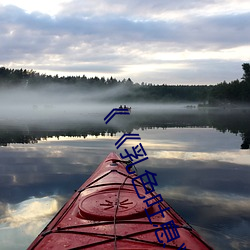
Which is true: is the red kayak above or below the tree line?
below

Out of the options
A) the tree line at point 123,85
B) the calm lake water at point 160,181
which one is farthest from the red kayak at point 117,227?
the tree line at point 123,85

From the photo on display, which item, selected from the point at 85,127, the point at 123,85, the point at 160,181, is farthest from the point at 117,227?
the point at 123,85

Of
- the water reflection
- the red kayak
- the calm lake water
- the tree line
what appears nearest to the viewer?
the red kayak

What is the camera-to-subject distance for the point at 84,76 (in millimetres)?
192500

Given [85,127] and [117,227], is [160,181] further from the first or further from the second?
[85,127]

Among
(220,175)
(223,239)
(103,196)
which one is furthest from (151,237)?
(220,175)

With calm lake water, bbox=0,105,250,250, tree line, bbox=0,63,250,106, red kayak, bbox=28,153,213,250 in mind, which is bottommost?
calm lake water, bbox=0,105,250,250

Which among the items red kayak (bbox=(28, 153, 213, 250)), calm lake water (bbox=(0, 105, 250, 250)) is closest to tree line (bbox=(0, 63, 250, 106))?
calm lake water (bbox=(0, 105, 250, 250))

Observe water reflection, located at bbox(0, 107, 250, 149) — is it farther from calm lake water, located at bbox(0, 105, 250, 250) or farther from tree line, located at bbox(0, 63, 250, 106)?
tree line, located at bbox(0, 63, 250, 106)

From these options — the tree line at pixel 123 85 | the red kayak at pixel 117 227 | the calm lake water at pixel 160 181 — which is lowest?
the calm lake water at pixel 160 181

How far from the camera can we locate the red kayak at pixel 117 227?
4828mm

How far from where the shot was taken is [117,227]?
208 inches

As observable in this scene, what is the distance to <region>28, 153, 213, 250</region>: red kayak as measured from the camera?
483 cm

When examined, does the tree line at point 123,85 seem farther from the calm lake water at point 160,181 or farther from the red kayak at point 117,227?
the red kayak at point 117,227
